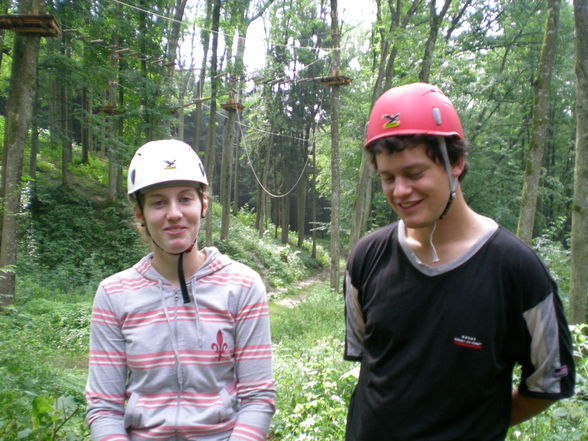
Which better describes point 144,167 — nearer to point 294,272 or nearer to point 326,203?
point 294,272

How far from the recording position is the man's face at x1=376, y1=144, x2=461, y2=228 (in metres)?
1.57

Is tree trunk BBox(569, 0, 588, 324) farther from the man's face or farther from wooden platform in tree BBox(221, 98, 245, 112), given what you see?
wooden platform in tree BBox(221, 98, 245, 112)

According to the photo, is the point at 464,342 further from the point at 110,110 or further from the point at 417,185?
the point at 110,110

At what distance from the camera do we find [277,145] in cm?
2944

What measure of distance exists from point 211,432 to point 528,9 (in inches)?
883

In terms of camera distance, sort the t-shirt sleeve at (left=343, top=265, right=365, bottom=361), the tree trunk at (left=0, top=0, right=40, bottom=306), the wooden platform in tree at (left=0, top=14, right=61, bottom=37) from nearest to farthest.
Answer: the t-shirt sleeve at (left=343, top=265, right=365, bottom=361) < the wooden platform in tree at (left=0, top=14, right=61, bottom=37) < the tree trunk at (left=0, top=0, right=40, bottom=306)

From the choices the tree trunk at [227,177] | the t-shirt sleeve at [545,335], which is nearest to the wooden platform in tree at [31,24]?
the t-shirt sleeve at [545,335]

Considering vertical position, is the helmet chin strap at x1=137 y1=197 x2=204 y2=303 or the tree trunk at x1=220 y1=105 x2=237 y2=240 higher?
the tree trunk at x1=220 y1=105 x2=237 y2=240

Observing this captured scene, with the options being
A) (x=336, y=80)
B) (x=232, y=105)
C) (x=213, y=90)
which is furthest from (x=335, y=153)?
(x=213, y=90)

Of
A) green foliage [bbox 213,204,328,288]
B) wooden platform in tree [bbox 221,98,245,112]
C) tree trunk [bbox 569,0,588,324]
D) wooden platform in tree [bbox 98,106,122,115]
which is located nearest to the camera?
tree trunk [bbox 569,0,588,324]

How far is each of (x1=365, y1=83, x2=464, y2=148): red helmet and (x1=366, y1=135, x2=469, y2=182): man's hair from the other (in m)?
0.02

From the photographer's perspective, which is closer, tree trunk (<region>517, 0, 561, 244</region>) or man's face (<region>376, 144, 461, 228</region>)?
man's face (<region>376, 144, 461, 228</region>)

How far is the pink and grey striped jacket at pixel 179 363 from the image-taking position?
1815 millimetres

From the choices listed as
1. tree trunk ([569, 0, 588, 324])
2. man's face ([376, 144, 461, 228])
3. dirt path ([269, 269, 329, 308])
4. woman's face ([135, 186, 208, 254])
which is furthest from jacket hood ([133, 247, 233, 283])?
dirt path ([269, 269, 329, 308])
